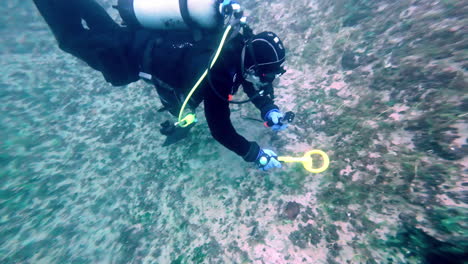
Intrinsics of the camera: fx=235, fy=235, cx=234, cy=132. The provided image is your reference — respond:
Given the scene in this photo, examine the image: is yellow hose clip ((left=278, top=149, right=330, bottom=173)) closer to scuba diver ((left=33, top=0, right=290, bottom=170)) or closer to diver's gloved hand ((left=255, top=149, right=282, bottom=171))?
diver's gloved hand ((left=255, top=149, right=282, bottom=171))

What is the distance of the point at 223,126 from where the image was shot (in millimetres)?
2932

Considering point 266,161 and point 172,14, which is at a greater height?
point 172,14

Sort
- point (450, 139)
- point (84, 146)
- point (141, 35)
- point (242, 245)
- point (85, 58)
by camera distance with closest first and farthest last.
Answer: point (450, 139) < point (242, 245) < point (141, 35) < point (85, 58) < point (84, 146)

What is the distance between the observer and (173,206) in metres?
3.44

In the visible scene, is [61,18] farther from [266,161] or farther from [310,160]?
[310,160]

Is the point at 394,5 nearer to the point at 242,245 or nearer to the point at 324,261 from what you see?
the point at 324,261

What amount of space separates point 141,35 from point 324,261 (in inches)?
142

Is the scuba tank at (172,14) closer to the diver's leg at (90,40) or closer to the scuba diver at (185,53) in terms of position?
the scuba diver at (185,53)

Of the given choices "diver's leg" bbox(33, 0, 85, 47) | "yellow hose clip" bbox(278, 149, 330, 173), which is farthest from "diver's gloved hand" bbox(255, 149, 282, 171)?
"diver's leg" bbox(33, 0, 85, 47)

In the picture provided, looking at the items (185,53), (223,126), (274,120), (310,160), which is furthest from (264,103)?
(185,53)

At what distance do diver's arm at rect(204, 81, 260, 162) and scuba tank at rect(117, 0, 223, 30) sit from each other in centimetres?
91

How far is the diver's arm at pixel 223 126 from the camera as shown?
2775 millimetres

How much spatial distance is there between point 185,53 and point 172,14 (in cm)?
49

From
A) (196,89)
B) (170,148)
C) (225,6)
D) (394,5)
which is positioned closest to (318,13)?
(394,5)
